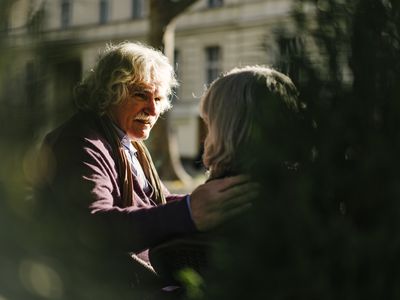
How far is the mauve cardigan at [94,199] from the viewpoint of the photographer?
1015 millimetres

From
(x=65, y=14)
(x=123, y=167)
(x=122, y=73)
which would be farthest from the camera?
(x=122, y=73)

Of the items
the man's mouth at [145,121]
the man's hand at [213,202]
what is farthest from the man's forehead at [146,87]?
the man's hand at [213,202]

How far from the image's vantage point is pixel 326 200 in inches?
47.7

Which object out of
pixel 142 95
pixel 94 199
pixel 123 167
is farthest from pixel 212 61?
pixel 94 199

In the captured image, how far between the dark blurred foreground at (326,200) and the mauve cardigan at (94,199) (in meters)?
0.06

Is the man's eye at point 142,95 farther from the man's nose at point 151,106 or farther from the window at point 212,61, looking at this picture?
the window at point 212,61

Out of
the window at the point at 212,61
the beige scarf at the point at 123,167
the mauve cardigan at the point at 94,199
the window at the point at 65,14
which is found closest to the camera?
the window at the point at 65,14

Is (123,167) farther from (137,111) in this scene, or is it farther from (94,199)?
(94,199)

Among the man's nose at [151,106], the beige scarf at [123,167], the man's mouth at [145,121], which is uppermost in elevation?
the man's nose at [151,106]

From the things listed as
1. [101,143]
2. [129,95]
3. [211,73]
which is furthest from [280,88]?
[211,73]

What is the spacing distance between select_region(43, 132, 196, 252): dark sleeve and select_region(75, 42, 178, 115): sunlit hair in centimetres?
26

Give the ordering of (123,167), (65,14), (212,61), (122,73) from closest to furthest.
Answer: (65,14), (123,167), (122,73), (212,61)

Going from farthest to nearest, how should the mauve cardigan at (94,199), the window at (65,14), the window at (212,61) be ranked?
the window at (212,61)
the mauve cardigan at (94,199)
the window at (65,14)

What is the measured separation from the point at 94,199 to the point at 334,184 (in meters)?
0.80
